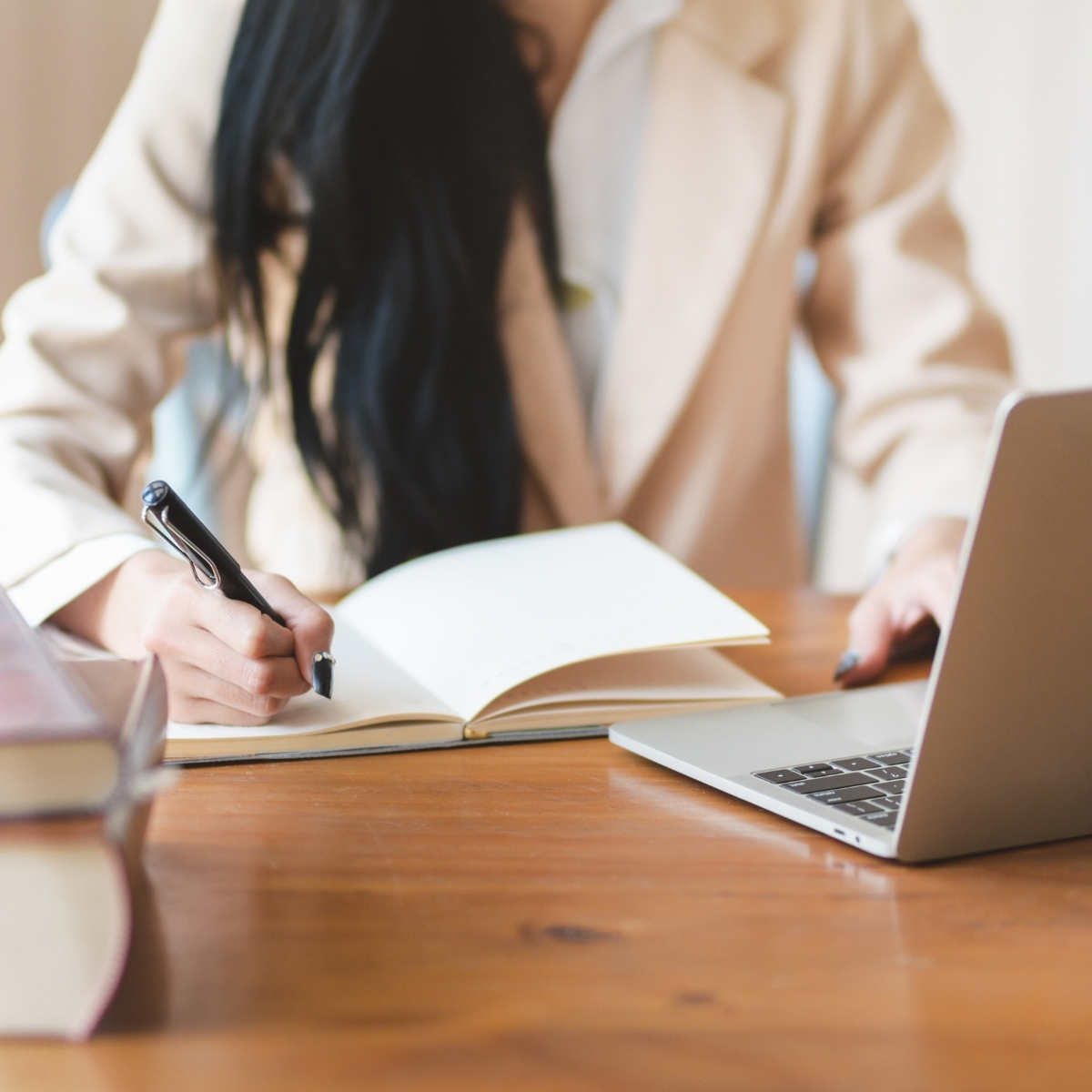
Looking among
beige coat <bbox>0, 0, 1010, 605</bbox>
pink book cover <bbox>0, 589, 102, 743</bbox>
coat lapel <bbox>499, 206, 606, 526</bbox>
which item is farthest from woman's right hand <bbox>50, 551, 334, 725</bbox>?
coat lapel <bbox>499, 206, 606, 526</bbox>

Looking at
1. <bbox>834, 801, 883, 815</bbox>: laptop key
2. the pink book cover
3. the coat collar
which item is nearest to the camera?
the pink book cover

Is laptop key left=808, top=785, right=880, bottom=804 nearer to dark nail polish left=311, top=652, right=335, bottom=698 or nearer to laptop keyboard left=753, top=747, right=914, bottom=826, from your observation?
laptop keyboard left=753, top=747, right=914, bottom=826

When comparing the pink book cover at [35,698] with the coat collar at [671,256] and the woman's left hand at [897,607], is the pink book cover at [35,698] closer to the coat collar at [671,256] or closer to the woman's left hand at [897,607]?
the woman's left hand at [897,607]

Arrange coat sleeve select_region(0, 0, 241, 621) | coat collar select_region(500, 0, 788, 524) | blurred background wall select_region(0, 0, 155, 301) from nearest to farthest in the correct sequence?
1. coat sleeve select_region(0, 0, 241, 621)
2. coat collar select_region(500, 0, 788, 524)
3. blurred background wall select_region(0, 0, 155, 301)

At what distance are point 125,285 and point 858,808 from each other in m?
0.77

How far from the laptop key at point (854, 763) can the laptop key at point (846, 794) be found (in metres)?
0.02

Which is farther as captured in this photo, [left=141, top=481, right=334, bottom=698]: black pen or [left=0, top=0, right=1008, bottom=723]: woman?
[left=0, top=0, right=1008, bottom=723]: woman

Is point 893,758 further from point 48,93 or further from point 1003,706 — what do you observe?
point 48,93

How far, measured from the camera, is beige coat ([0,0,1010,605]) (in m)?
0.99

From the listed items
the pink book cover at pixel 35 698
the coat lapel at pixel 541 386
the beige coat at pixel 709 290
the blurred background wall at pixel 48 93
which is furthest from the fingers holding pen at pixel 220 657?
the blurred background wall at pixel 48 93

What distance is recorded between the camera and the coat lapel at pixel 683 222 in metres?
1.09

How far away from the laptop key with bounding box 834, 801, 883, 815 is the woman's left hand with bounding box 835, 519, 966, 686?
0.22m

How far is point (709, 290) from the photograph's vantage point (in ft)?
3.61

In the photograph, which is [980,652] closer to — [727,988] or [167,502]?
[727,988]
